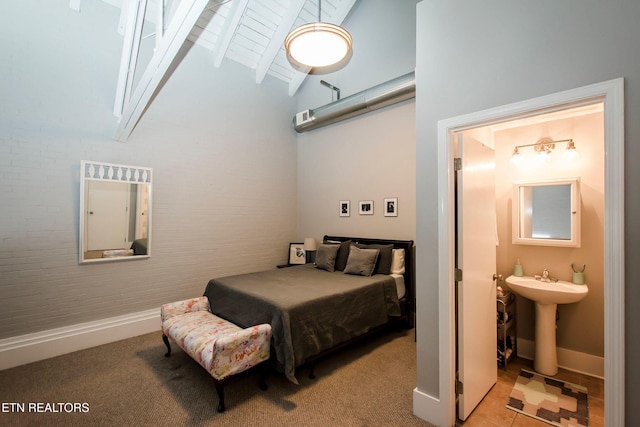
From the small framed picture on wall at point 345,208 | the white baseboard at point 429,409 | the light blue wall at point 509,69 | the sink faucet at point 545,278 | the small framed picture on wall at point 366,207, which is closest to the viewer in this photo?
the light blue wall at point 509,69

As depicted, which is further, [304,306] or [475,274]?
[304,306]

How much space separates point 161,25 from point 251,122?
7.46 feet

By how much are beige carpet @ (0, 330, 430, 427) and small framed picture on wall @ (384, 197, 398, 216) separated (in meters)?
1.83

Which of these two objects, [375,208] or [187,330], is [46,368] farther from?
[375,208]

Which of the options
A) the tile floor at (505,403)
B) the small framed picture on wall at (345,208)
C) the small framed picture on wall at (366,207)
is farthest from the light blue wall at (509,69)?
the small framed picture on wall at (345,208)

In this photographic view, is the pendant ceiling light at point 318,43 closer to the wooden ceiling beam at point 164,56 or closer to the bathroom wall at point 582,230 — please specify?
the wooden ceiling beam at point 164,56

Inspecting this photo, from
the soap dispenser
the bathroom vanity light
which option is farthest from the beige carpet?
the bathroom vanity light

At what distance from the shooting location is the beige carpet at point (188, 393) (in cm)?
209

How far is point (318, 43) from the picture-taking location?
265 cm

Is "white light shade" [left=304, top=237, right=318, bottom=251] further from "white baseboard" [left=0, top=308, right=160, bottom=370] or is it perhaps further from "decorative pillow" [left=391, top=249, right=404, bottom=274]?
"white baseboard" [left=0, top=308, right=160, bottom=370]

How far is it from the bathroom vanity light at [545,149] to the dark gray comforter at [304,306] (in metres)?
1.93

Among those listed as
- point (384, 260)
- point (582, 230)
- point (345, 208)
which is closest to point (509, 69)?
point (582, 230)

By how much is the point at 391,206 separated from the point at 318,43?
2358mm

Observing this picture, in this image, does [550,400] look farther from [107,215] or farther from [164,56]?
[107,215]
